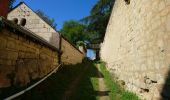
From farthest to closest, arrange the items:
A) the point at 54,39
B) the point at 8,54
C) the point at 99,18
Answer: the point at 99,18 → the point at 54,39 → the point at 8,54

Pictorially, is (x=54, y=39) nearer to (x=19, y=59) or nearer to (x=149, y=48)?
→ (x=19, y=59)

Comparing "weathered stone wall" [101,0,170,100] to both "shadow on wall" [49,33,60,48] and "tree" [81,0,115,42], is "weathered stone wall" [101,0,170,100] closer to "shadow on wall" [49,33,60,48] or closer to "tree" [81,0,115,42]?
"shadow on wall" [49,33,60,48]

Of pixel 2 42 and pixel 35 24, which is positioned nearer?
pixel 2 42

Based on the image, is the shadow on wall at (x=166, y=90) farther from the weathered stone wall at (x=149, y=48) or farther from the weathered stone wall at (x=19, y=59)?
the weathered stone wall at (x=19, y=59)

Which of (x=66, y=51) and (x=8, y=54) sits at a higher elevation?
(x=66, y=51)

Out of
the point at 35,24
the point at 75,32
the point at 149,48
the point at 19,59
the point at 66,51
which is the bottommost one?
the point at 19,59

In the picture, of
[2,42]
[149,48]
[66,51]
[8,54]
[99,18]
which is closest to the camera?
[2,42]

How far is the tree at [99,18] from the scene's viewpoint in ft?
123

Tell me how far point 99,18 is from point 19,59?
108ft

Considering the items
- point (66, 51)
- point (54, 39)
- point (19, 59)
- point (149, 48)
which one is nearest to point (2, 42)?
point (19, 59)

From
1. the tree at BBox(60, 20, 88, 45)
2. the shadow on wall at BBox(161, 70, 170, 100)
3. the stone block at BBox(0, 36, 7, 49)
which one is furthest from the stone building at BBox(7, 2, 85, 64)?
the tree at BBox(60, 20, 88, 45)

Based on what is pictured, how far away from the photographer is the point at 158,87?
458cm

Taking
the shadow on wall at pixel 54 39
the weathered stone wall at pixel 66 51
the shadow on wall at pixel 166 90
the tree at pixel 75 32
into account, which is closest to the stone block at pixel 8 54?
the shadow on wall at pixel 166 90

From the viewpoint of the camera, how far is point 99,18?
37.7 meters
